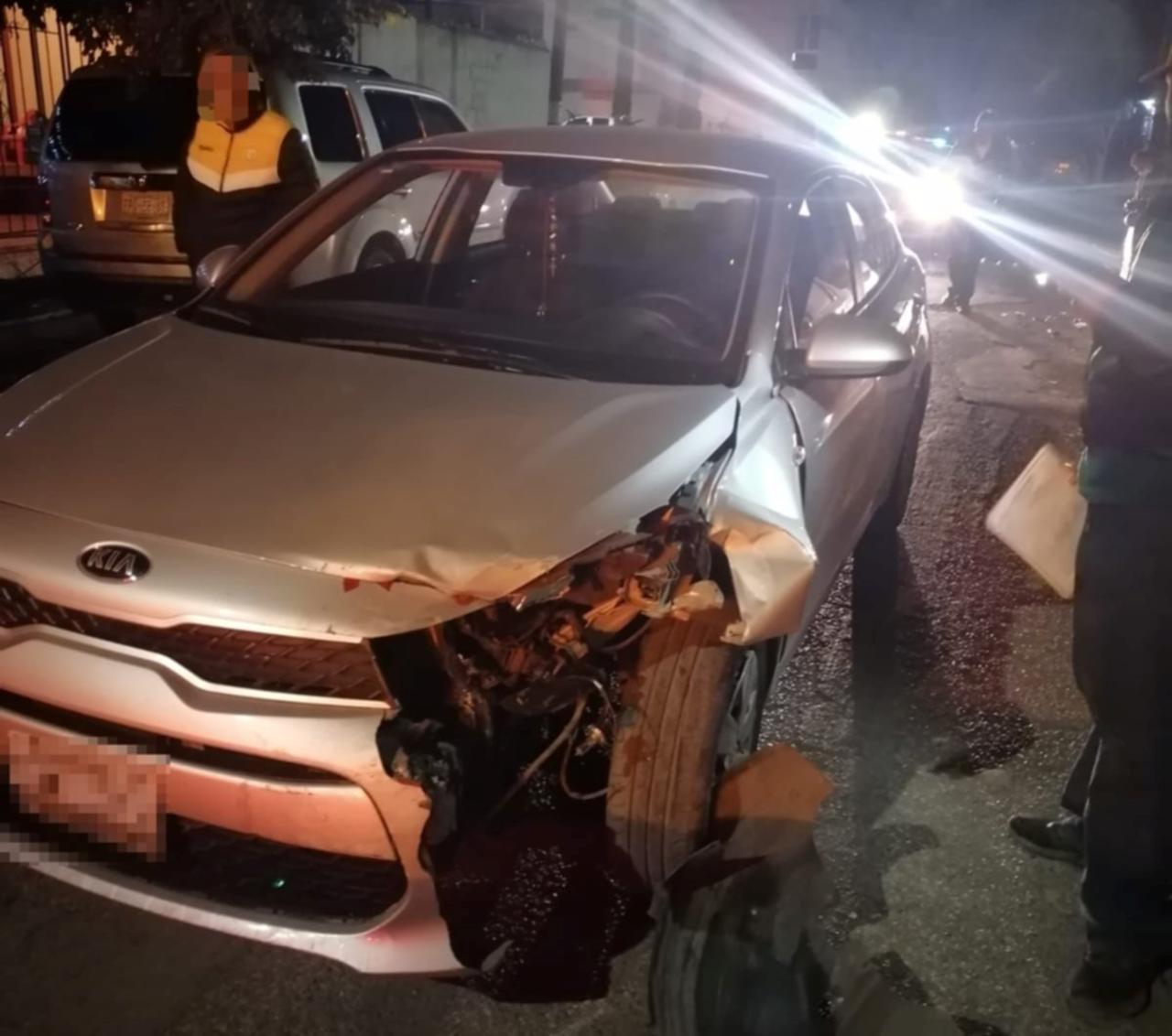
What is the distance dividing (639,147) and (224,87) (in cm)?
211

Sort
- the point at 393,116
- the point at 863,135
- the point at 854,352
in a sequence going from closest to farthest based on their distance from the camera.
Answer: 1. the point at 854,352
2. the point at 393,116
3. the point at 863,135

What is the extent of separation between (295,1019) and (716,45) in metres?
33.7

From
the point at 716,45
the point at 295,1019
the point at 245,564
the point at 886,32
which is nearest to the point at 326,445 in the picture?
the point at 245,564

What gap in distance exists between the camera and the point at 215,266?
350 centimetres

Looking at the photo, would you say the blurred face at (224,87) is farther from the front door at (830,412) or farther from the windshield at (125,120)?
the front door at (830,412)

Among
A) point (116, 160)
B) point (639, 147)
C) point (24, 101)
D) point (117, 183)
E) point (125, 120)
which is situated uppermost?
point (639, 147)

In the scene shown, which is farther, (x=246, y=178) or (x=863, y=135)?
(x=863, y=135)

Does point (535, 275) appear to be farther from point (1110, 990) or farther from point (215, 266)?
point (1110, 990)

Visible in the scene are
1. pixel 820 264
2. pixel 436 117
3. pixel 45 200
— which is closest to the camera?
pixel 820 264

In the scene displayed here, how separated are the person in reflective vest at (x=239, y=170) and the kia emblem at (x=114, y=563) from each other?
3155mm

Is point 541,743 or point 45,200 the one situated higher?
point 45,200

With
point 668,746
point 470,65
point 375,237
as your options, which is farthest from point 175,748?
point 470,65

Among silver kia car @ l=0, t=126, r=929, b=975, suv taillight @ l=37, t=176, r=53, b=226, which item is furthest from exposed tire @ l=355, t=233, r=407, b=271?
silver kia car @ l=0, t=126, r=929, b=975

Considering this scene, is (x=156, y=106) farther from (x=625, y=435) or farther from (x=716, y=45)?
(x=716, y=45)
